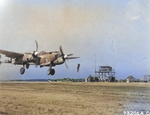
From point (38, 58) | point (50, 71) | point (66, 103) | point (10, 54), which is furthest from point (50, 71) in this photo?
point (10, 54)

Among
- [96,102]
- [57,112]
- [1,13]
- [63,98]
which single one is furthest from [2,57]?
[96,102]

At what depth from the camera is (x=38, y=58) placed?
10.8 metres

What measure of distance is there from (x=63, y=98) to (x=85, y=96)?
45.2 inches

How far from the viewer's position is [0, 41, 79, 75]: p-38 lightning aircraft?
10.5m

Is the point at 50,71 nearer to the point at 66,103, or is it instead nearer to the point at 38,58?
the point at 38,58

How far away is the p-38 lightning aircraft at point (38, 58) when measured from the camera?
10500mm

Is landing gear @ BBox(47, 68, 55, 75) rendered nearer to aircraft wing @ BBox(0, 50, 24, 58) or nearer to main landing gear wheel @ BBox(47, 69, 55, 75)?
main landing gear wheel @ BBox(47, 69, 55, 75)

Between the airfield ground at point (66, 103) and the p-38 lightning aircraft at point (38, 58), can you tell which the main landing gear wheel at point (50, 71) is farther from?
the airfield ground at point (66, 103)

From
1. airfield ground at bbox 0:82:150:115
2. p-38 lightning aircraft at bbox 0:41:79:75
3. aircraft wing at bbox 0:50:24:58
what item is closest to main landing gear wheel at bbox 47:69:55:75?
p-38 lightning aircraft at bbox 0:41:79:75

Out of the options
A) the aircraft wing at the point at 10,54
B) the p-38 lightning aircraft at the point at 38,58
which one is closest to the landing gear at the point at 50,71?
the p-38 lightning aircraft at the point at 38,58

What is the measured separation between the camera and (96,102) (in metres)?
8.77

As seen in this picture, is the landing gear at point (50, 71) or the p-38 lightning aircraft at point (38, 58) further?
the p-38 lightning aircraft at point (38, 58)

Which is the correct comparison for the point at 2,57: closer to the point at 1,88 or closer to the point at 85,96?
the point at 1,88

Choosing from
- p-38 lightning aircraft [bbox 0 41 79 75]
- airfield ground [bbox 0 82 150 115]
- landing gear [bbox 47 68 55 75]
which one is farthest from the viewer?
p-38 lightning aircraft [bbox 0 41 79 75]
